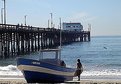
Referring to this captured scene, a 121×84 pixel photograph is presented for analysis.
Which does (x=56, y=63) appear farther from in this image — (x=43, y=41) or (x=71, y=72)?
(x=43, y=41)

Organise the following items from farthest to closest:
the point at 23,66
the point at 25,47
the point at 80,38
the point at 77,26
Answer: the point at 77,26, the point at 80,38, the point at 25,47, the point at 23,66

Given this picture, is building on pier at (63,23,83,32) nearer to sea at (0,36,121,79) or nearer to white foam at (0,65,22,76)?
sea at (0,36,121,79)

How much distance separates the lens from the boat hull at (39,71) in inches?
782

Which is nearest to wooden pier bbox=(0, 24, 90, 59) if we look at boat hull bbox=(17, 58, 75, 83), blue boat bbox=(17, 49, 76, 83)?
blue boat bbox=(17, 49, 76, 83)

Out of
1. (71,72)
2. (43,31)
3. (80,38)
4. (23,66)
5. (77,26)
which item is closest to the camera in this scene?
(23,66)

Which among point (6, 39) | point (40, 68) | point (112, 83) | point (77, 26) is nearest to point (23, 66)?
point (40, 68)

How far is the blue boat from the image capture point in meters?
19.9

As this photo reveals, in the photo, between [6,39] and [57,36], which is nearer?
[6,39]

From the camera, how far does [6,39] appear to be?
5400 centimetres

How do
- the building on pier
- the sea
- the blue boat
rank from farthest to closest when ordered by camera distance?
the building on pier < the sea < the blue boat

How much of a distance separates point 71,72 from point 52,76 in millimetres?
1723

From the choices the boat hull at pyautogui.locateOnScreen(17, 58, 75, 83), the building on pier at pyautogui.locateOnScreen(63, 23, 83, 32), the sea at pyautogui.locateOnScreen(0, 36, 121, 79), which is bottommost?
the sea at pyautogui.locateOnScreen(0, 36, 121, 79)

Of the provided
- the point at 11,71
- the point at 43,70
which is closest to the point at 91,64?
the point at 11,71

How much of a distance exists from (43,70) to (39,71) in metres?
0.20
